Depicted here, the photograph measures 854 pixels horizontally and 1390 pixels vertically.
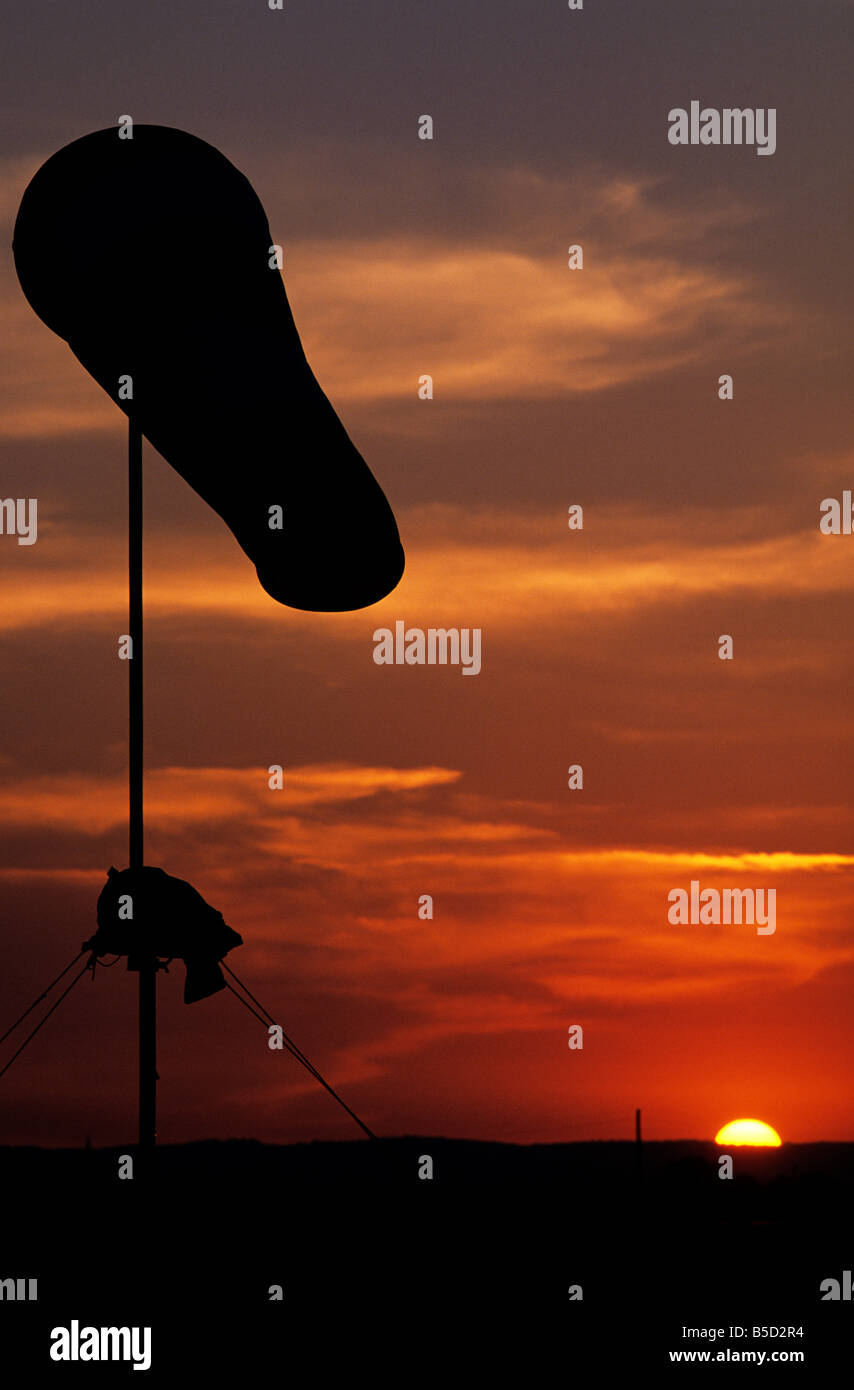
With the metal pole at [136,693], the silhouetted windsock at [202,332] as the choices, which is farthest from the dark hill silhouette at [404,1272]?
the silhouetted windsock at [202,332]

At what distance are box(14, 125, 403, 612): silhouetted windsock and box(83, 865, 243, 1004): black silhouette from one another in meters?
3.47

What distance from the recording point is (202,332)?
18.3 m

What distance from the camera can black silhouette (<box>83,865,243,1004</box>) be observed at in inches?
727

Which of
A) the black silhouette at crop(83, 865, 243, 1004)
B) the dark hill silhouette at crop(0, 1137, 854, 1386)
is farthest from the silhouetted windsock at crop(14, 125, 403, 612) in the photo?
the dark hill silhouette at crop(0, 1137, 854, 1386)

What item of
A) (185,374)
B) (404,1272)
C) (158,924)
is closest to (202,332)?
(185,374)

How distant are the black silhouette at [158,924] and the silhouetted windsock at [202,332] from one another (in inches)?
137

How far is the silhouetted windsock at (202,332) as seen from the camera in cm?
1797

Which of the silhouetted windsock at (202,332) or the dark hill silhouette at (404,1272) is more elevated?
the silhouetted windsock at (202,332)

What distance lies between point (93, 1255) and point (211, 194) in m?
10.8

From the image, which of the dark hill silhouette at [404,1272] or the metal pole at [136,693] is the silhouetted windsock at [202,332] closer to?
the metal pole at [136,693]

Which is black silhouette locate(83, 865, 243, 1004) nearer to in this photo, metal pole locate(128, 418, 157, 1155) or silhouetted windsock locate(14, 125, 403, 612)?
metal pole locate(128, 418, 157, 1155)

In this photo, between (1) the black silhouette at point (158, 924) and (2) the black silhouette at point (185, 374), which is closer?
(2) the black silhouette at point (185, 374)
